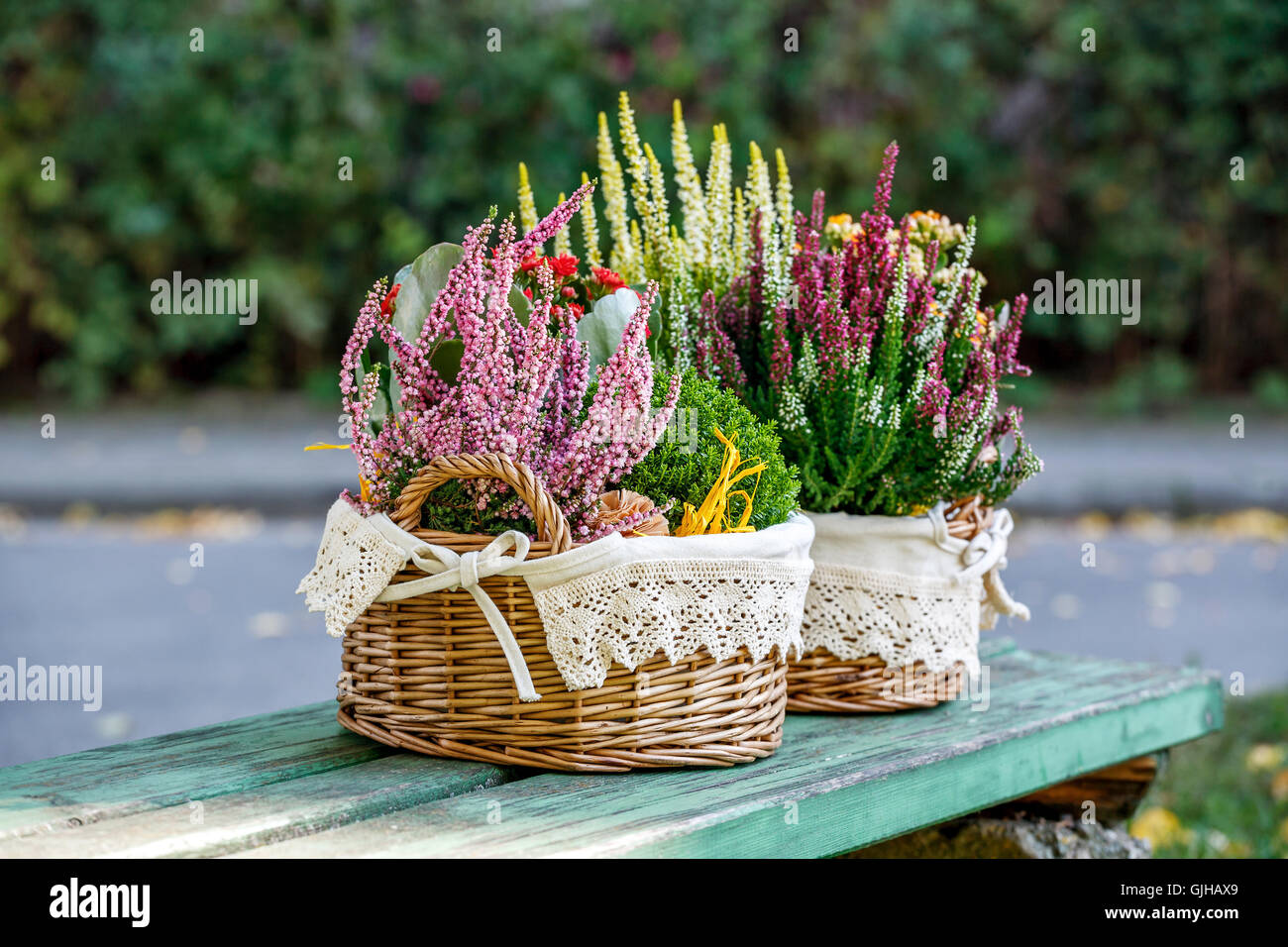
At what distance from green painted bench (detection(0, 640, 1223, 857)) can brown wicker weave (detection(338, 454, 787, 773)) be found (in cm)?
3

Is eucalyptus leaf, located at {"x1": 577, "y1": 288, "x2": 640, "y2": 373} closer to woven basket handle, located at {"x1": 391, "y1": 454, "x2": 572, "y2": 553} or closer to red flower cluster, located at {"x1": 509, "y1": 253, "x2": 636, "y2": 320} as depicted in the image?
red flower cluster, located at {"x1": 509, "y1": 253, "x2": 636, "y2": 320}

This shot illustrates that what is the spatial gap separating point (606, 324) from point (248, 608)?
3.72 meters

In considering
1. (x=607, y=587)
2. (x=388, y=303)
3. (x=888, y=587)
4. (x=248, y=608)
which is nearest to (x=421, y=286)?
(x=388, y=303)

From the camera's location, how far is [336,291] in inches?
316

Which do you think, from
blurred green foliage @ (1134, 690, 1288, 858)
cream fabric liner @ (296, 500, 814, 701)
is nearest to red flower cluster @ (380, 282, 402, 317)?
cream fabric liner @ (296, 500, 814, 701)

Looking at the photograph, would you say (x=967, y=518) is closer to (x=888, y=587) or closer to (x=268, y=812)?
(x=888, y=587)

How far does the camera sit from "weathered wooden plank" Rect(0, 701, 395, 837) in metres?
1.30

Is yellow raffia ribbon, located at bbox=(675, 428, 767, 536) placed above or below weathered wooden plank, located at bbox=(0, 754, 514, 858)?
above

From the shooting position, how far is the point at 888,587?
Answer: 5.57ft

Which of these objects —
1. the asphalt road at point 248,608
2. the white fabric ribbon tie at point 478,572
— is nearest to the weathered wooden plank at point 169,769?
the white fabric ribbon tie at point 478,572
